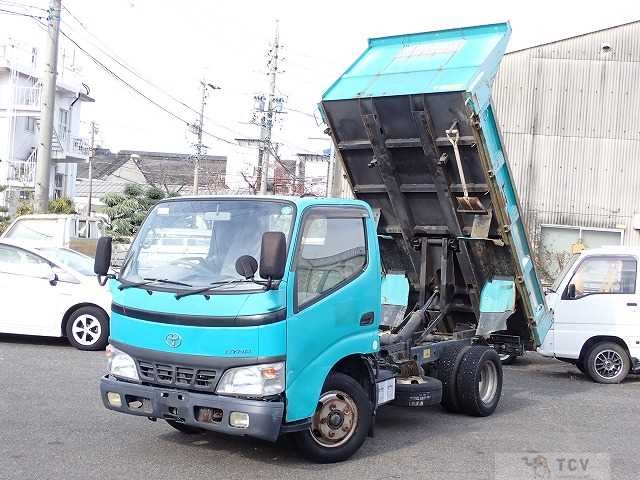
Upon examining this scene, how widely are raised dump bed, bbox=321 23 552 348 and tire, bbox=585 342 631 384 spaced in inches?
68.7

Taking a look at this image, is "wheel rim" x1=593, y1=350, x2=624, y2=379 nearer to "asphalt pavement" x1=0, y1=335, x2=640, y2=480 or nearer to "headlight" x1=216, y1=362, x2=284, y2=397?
"asphalt pavement" x1=0, y1=335, x2=640, y2=480

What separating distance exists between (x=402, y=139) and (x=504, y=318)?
7.65ft

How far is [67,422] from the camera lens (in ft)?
23.2

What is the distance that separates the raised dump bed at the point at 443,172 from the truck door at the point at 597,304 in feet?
5.05

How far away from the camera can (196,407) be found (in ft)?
18.1

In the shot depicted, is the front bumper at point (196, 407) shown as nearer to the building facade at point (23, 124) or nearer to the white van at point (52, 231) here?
the white van at point (52, 231)

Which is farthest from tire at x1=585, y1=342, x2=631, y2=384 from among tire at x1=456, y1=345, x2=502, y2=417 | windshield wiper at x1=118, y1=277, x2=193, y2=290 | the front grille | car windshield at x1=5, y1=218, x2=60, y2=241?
car windshield at x1=5, y1=218, x2=60, y2=241

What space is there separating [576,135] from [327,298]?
17641 millimetres

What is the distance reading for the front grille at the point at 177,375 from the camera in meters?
5.55

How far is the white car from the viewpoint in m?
11.1

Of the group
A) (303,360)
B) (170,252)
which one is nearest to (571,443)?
(303,360)

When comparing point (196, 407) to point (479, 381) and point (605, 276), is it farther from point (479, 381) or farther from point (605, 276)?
point (605, 276)

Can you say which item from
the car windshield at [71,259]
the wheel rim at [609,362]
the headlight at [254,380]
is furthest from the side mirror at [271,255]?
the car windshield at [71,259]

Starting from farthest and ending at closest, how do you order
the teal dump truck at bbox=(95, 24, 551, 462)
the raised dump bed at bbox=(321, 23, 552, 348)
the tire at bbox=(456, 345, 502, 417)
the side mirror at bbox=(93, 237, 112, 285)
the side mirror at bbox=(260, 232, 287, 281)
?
the tire at bbox=(456, 345, 502, 417)
the raised dump bed at bbox=(321, 23, 552, 348)
the side mirror at bbox=(93, 237, 112, 285)
the teal dump truck at bbox=(95, 24, 551, 462)
the side mirror at bbox=(260, 232, 287, 281)
